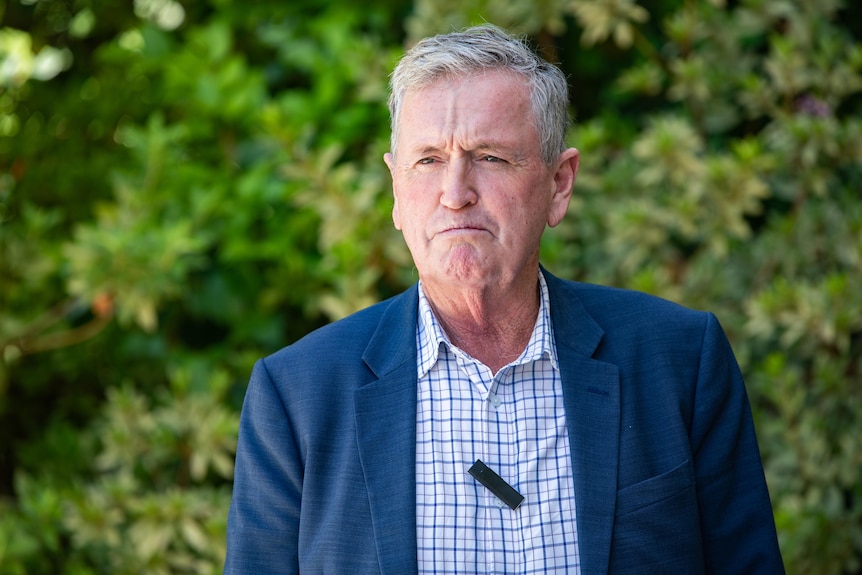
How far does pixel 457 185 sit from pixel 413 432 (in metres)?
0.45

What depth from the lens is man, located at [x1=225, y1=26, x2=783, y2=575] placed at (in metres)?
1.71

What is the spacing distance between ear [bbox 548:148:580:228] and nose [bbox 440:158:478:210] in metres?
0.23

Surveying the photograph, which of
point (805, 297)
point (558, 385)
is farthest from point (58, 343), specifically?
point (805, 297)

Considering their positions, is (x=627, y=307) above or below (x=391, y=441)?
above

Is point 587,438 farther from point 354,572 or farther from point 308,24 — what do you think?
point 308,24

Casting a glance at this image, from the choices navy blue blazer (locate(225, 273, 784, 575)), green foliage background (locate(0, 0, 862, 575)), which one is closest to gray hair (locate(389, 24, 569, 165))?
navy blue blazer (locate(225, 273, 784, 575))

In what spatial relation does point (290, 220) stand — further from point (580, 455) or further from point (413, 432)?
point (580, 455)

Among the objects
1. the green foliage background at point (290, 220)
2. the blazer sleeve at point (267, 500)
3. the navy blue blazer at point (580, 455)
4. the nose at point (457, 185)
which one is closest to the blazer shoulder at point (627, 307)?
the navy blue blazer at point (580, 455)

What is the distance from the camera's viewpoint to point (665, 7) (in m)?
3.78

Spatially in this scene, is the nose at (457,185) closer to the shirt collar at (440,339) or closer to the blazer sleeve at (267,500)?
the shirt collar at (440,339)

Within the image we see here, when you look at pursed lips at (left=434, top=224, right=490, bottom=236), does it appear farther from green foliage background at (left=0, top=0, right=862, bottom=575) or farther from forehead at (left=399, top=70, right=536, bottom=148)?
green foliage background at (left=0, top=0, right=862, bottom=575)

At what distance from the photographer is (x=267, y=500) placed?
69.7 inches

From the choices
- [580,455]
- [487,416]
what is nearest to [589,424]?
[580,455]

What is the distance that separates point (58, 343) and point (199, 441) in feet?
2.34
